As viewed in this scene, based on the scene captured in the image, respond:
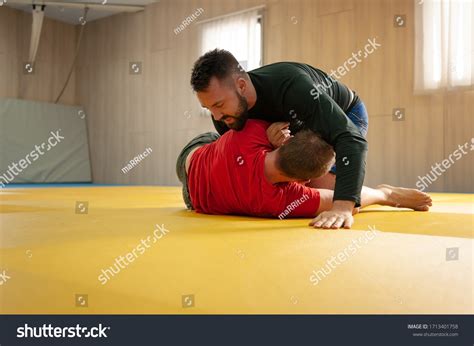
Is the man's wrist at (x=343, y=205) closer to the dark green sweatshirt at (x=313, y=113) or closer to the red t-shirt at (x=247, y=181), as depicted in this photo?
the dark green sweatshirt at (x=313, y=113)

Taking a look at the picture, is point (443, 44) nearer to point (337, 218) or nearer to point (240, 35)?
point (240, 35)

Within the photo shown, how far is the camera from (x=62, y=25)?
8.19m

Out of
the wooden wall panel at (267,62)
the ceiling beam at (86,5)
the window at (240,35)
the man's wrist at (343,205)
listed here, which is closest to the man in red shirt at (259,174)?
the man's wrist at (343,205)

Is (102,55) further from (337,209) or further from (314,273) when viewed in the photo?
(314,273)

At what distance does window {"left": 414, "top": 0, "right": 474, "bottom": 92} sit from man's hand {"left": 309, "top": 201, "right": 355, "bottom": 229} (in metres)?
3.41

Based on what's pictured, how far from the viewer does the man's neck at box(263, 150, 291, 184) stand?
5.47ft

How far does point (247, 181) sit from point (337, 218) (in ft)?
1.25

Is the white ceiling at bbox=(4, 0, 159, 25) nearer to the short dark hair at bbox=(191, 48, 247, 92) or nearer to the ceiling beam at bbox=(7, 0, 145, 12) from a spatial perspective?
the ceiling beam at bbox=(7, 0, 145, 12)

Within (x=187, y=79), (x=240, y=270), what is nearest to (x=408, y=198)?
(x=240, y=270)

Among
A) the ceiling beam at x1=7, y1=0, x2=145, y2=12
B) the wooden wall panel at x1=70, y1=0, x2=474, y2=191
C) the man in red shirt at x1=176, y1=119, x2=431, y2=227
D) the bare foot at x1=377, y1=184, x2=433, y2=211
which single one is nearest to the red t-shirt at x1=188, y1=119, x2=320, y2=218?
the man in red shirt at x1=176, y1=119, x2=431, y2=227

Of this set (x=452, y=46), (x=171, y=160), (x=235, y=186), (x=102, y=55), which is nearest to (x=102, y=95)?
(x=102, y=55)

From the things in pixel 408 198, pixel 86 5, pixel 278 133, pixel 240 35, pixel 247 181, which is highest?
pixel 86 5

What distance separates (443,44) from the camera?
175 inches
